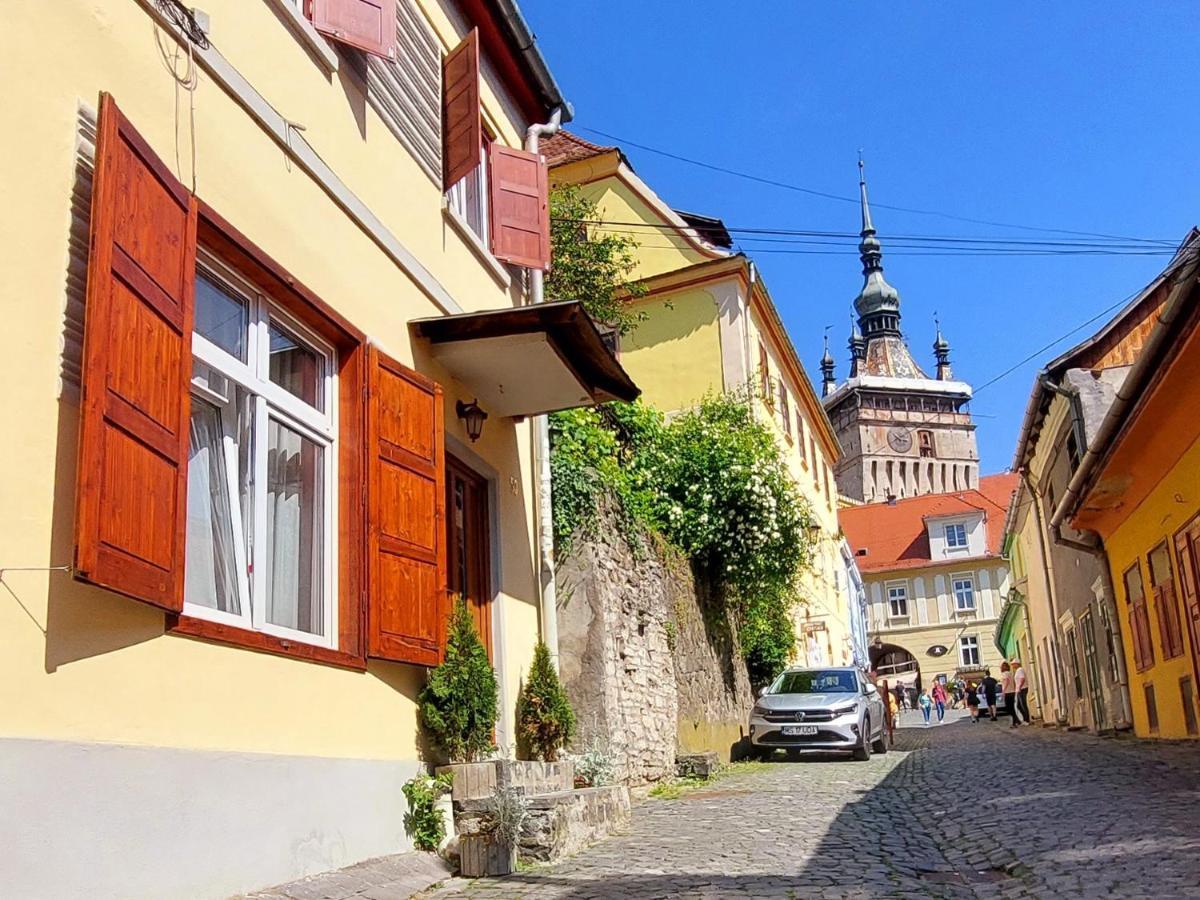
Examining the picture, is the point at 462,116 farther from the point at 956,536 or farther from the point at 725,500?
the point at 956,536

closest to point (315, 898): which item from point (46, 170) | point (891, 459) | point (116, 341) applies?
point (116, 341)

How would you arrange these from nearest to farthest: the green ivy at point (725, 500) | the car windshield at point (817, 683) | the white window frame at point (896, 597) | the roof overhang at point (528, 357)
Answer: the roof overhang at point (528, 357) < the green ivy at point (725, 500) < the car windshield at point (817, 683) < the white window frame at point (896, 597)

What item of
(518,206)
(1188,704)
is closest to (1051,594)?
(1188,704)

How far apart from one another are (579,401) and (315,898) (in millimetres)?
4929

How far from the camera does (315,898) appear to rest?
5.14 m

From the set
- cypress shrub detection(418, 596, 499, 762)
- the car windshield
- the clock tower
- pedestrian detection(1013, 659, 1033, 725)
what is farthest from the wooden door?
the clock tower

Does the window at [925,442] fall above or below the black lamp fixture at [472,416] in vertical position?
above

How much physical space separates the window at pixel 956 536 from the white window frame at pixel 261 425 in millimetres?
64937

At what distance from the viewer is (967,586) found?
221 ft

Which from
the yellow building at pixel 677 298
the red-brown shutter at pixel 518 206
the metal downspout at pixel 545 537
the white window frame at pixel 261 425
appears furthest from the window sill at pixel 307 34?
the yellow building at pixel 677 298

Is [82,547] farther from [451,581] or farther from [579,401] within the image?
[579,401]

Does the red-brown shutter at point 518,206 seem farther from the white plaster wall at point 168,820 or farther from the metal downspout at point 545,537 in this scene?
the white plaster wall at point 168,820

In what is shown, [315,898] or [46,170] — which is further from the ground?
[46,170]

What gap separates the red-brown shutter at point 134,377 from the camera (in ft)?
13.2
